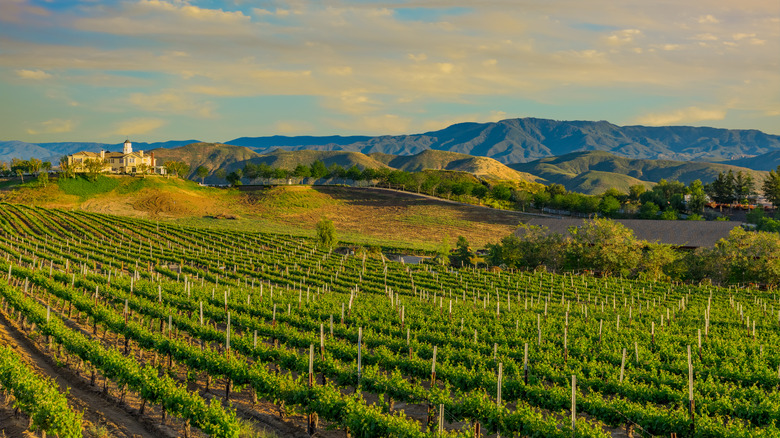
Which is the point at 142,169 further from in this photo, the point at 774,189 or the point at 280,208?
the point at 774,189

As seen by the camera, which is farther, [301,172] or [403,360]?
[301,172]

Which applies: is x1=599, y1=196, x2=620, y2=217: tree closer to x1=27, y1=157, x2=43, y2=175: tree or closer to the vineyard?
the vineyard

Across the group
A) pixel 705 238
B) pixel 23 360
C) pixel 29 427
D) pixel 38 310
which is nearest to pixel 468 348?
pixel 29 427

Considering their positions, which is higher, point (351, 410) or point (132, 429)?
point (351, 410)

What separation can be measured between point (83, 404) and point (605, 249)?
194 ft

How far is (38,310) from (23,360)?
18.8 feet

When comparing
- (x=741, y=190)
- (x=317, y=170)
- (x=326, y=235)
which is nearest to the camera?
(x=326, y=235)

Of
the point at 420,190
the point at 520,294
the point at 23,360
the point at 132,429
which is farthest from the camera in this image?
the point at 420,190

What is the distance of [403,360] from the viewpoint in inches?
895

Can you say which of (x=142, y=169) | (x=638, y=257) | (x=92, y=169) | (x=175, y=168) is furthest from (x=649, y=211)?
(x=92, y=169)

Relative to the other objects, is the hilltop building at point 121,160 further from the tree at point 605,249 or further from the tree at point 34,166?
the tree at point 605,249

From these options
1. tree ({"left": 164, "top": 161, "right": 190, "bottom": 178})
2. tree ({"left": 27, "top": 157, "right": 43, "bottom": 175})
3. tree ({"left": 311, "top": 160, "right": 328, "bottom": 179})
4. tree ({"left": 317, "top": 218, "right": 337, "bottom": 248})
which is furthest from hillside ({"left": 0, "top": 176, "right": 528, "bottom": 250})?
tree ({"left": 311, "top": 160, "right": 328, "bottom": 179})

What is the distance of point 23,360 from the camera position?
890 inches

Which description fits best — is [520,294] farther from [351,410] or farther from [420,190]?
[420,190]
